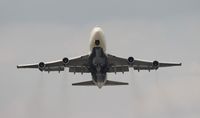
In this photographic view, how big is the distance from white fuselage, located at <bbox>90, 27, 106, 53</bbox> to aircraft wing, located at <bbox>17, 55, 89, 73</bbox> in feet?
10.6

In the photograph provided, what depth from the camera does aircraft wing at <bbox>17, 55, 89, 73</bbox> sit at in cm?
13438

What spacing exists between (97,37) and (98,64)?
360 cm

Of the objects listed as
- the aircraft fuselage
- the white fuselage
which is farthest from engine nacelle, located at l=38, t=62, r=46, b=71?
the white fuselage

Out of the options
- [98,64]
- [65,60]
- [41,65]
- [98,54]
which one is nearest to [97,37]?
[98,54]

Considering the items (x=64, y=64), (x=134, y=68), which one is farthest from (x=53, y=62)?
(x=134, y=68)

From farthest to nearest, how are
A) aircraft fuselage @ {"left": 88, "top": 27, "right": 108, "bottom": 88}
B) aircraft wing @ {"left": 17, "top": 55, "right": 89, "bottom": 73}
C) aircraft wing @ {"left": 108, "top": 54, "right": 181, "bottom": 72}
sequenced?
aircraft wing @ {"left": 108, "top": 54, "right": 181, "bottom": 72}
aircraft wing @ {"left": 17, "top": 55, "right": 89, "bottom": 73}
aircraft fuselage @ {"left": 88, "top": 27, "right": 108, "bottom": 88}

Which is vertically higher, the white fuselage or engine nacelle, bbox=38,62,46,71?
the white fuselage

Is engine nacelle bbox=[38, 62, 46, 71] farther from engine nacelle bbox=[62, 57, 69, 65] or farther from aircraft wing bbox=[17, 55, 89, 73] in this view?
engine nacelle bbox=[62, 57, 69, 65]

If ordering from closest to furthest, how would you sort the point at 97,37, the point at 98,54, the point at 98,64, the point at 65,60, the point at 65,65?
1. the point at 97,37
2. the point at 98,54
3. the point at 98,64
4. the point at 65,60
5. the point at 65,65

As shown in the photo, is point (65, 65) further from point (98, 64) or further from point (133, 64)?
point (133, 64)

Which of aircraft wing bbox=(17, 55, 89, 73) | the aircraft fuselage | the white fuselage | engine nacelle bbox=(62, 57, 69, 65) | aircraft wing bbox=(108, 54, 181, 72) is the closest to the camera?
the white fuselage

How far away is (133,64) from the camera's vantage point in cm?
13650

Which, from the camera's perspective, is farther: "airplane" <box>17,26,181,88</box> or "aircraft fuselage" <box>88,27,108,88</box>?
"airplane" <box>17,26,181,88</box>

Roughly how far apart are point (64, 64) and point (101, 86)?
598 cm
